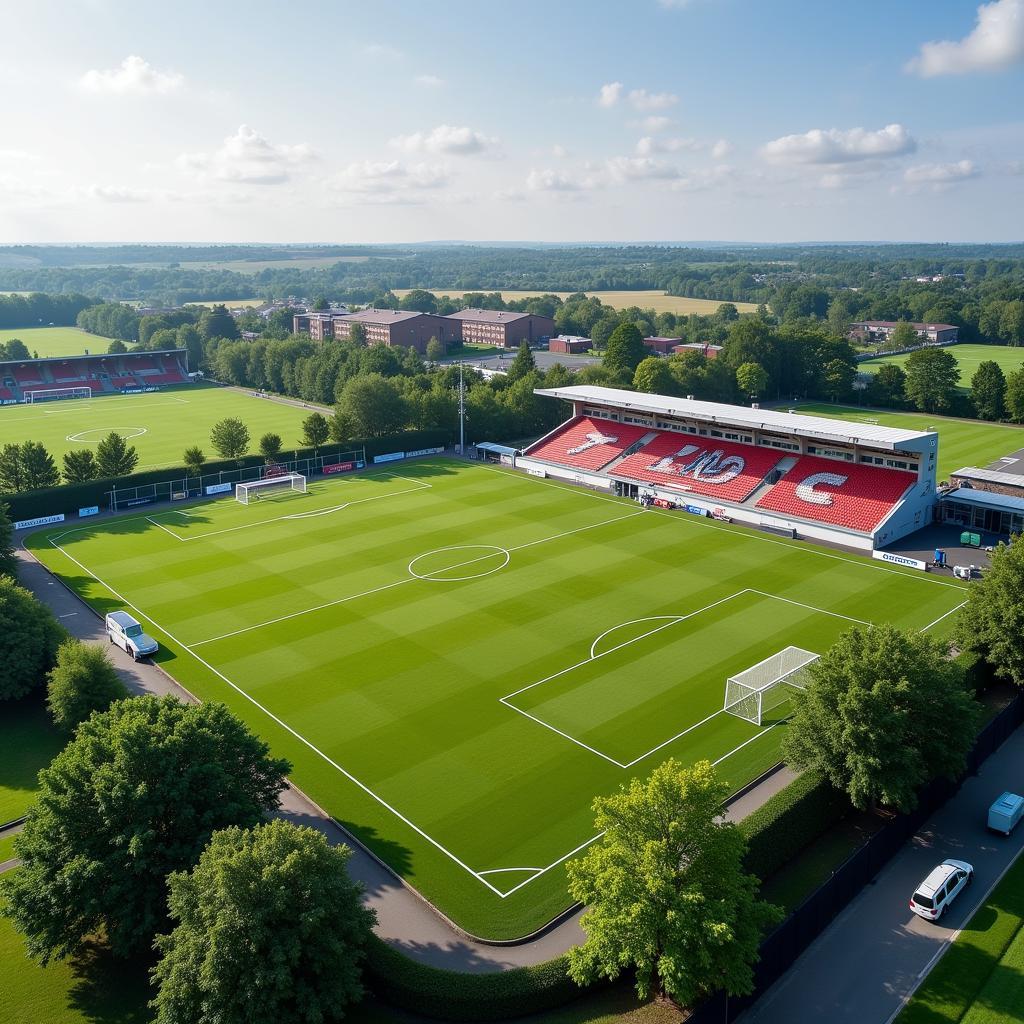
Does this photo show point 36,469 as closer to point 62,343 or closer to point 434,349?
point 434,349

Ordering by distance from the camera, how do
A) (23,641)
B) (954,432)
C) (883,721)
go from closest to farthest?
(883,721) → (23,641) → (954,432)

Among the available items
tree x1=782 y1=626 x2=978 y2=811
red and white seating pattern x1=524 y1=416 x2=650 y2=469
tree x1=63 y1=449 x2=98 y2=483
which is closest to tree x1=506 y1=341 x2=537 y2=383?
red and white seating pattern x1=524 y1=416 x2=650 y2=469

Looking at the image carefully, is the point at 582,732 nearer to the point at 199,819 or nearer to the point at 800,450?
the point at 199,819

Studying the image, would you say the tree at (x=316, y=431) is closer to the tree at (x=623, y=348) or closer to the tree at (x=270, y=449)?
the tree at (x=270, y=449)

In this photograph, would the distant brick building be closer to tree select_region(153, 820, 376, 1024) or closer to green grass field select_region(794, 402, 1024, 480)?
green grass field select_region(794, 402, 1024, 480)

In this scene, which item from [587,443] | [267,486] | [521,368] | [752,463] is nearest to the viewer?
[752,463]

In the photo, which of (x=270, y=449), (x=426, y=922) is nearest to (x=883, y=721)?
(x=426, y=922)

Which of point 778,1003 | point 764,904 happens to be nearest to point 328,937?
point 764,904
